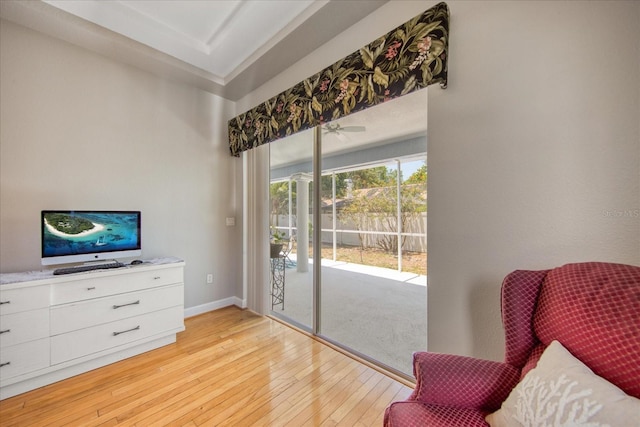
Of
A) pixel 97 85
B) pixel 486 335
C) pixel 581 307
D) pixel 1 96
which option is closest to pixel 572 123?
pixel 581 307

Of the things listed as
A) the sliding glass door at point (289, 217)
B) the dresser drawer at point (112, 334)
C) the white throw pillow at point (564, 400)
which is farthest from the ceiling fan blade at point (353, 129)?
the white throw pillow at point (564, 400)

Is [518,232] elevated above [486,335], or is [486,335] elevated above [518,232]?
[518,232]

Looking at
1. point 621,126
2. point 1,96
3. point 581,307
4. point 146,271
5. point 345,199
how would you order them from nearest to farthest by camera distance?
1. point 581,307
2. point 621,126
3. point 1,96
4. point 146,271
5. point 345,199

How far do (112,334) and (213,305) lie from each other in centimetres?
116

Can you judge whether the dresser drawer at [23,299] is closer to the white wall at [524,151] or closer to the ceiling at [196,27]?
the ceiling at [196,27]

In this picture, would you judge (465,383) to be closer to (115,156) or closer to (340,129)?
(340,129)

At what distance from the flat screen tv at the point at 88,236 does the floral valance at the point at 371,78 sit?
1.61 metres

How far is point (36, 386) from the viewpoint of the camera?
175cm

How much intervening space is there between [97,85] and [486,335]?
3.70 metres

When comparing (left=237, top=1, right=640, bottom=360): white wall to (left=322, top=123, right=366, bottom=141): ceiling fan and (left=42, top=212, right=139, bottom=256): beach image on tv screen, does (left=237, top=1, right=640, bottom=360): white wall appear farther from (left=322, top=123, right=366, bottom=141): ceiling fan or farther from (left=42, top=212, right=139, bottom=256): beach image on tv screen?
(left=42, top=212, right=139, bottom=256): beach image on tv screen

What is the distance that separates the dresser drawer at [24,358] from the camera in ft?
5.35

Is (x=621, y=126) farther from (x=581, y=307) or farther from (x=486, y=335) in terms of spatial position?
(x=486, y=335)

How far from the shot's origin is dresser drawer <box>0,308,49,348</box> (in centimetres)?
163

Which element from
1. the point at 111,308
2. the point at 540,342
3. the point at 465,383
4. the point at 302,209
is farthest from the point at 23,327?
the point at 540,342
